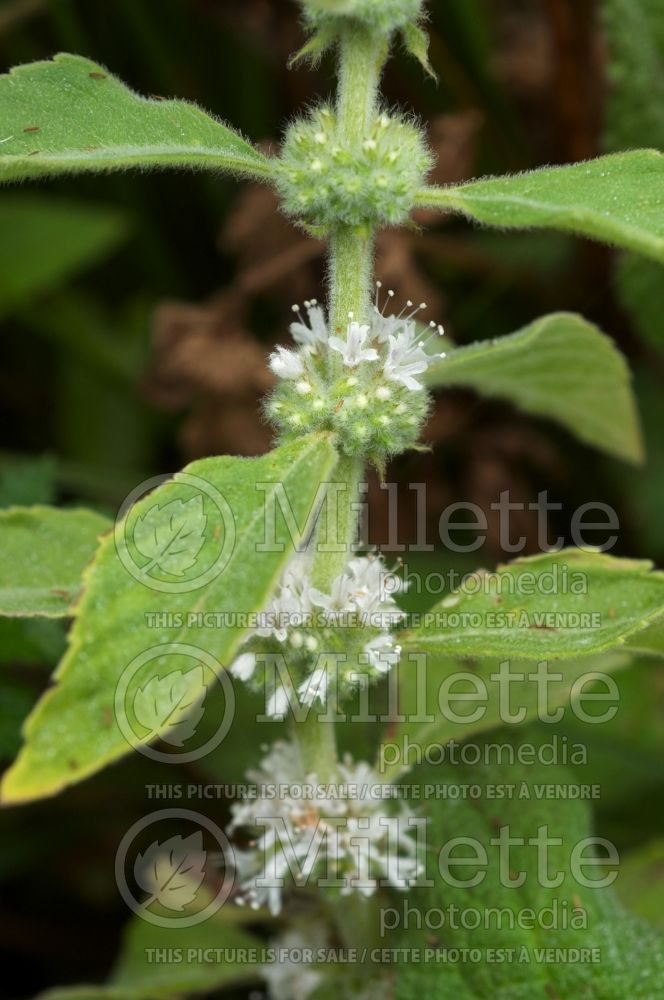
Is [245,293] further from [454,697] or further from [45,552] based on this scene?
[454,697]

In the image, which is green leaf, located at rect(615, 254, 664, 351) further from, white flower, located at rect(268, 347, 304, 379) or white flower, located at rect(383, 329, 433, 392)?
white flower, located at rect(268, 347, 304, 379)

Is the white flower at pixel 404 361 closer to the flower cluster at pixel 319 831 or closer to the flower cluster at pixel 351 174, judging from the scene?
the flower cluster at pixel 351 174

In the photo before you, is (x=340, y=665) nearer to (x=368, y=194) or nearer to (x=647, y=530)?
(x=368, y=194)

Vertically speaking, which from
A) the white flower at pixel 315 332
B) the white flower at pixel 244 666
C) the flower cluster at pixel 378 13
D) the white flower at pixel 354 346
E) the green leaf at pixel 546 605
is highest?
the flower cluster at pixel 378 13

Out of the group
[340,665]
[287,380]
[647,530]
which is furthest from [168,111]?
[647,530]

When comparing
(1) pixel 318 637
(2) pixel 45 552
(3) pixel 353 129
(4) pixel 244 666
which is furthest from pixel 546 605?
(2) pixel 45 552

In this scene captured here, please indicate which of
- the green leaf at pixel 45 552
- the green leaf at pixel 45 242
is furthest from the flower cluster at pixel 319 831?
the green leaf at pixel 45 242
